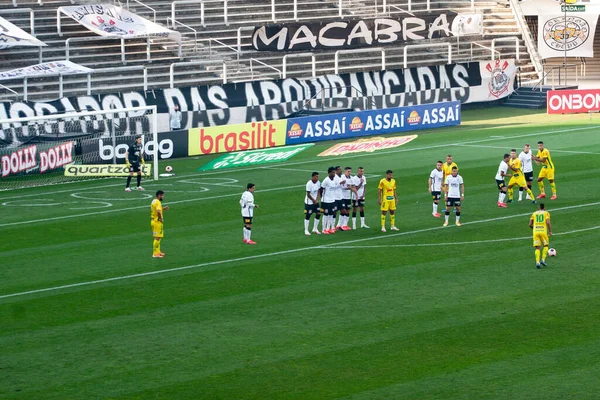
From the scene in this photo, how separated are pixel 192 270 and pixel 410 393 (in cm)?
1005

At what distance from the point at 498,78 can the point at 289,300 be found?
42.2 m

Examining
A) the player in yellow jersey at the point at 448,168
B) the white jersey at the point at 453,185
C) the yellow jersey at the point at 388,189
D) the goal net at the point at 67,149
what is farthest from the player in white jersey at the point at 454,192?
the goal net at the point at 67,149

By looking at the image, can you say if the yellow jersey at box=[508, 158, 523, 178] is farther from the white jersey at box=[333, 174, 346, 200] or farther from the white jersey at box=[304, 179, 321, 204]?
the white jersey at box=[304, 179, 321, 204]

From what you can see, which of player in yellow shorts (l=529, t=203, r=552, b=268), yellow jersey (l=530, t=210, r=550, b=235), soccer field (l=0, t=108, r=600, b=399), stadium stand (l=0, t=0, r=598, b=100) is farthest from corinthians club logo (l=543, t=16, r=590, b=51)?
yellow jersey (l=530, t=210, r=550, b=235)

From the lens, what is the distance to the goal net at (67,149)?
4050 cm

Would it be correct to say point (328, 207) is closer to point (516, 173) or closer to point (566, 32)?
point (516, 173)

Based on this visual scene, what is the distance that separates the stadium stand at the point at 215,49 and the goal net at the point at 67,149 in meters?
6.77

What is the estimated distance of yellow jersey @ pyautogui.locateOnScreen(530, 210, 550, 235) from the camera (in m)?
25.3

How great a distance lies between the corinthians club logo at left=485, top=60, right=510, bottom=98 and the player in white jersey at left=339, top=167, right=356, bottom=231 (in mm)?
32856

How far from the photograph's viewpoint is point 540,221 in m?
25.4

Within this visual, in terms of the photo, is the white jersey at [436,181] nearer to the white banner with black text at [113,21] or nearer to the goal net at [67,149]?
the goal net at [67,149]

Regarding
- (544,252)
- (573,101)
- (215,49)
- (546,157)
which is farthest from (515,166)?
(215,49)

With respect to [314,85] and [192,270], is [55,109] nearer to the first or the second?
[314,85]

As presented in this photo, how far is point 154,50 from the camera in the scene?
57250mm
